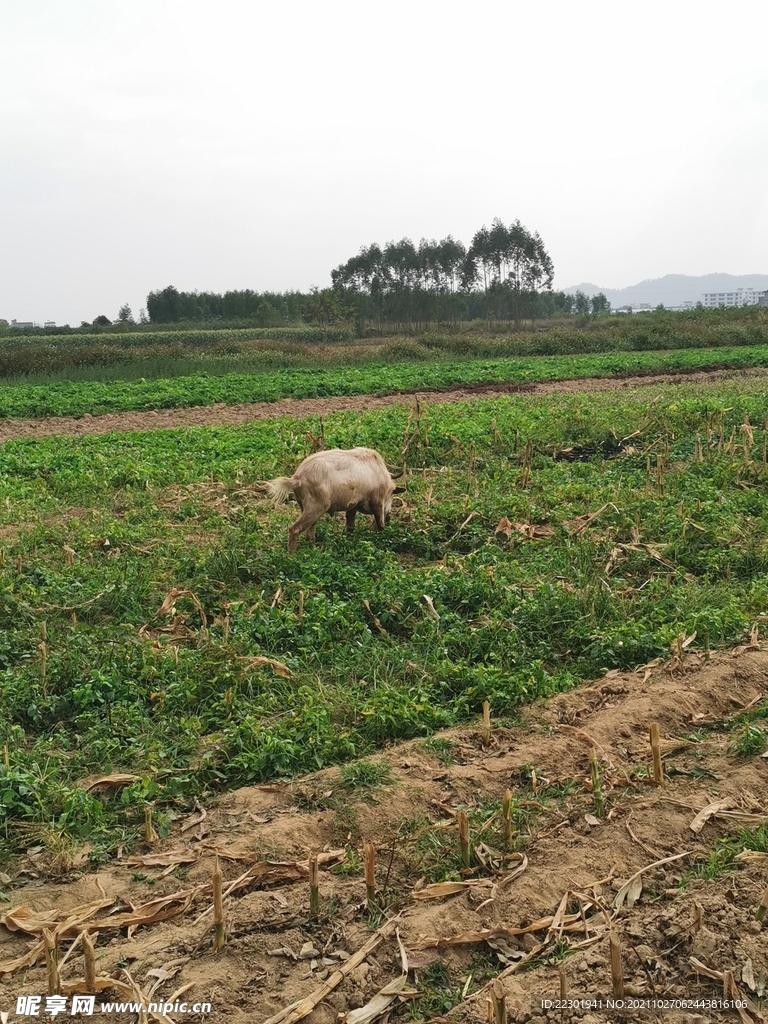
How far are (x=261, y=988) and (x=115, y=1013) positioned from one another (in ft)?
2.02

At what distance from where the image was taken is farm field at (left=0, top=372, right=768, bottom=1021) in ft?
13.0

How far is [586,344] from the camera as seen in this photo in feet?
130

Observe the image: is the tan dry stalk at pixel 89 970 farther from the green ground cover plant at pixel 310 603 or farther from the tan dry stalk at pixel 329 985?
the green ground cover plant at pixel 310 603

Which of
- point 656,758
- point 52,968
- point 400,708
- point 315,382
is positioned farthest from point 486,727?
point 315,382

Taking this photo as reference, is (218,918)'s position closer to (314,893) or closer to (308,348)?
(314,893)

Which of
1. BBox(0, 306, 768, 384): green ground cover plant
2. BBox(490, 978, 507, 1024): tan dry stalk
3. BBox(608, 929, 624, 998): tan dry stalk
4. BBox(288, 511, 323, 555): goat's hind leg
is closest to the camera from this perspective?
BBox(490, 978, 507, 1024): tan dry stalk

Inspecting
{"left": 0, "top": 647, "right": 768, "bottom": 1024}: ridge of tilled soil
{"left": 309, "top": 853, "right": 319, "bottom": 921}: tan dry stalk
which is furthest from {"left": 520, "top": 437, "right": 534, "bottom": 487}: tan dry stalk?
{"left": 309, "top": 853, "right": 319, "bottom": 921}: tan dry stalk

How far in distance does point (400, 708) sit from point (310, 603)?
83.3 inches

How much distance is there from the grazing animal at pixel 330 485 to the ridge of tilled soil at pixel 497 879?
3.95 metres

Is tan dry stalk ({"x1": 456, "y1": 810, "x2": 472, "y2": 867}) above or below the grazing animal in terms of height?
below

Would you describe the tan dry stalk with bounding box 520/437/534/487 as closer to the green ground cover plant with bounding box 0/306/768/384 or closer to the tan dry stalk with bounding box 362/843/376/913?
the tan dry stalk with bounding box 362/843/376/913

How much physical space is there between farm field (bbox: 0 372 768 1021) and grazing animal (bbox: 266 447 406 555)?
Result: 0.48 m

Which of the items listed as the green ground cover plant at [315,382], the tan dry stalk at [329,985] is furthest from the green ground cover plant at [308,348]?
the tan dry stalk at [329,985]

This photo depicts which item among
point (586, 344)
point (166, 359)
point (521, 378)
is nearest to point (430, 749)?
point (521, 378)
